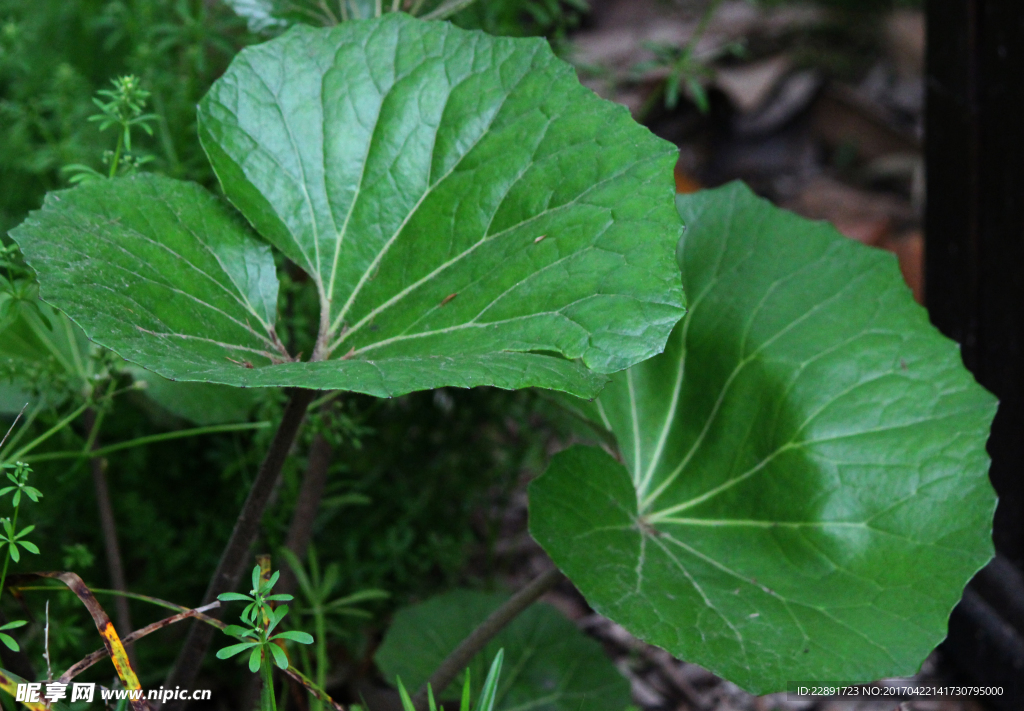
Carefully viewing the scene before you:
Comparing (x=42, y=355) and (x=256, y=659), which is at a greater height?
(x=42, y=355)

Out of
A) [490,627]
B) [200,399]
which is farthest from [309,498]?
[490,627]

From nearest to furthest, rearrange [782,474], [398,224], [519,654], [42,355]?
1. [398,224]
2. [782,474]
3. [42,355]
4. [519,654]

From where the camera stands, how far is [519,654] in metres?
1.85

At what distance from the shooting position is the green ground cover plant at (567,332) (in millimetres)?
1089

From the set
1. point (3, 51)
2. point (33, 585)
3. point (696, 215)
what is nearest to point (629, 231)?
point (696, 215)

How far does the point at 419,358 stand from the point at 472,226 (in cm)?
29

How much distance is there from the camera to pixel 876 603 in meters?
1.33

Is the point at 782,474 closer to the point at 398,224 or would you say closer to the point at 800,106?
the point at 398,224

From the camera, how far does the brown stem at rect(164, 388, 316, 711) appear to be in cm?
115

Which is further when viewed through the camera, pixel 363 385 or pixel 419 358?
pixel 419 358

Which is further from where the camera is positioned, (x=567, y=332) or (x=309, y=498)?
(x=309, y=498)

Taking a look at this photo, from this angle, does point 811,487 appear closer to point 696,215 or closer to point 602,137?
point 696,215

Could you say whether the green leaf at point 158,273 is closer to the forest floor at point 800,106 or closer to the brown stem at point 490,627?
the brown stem at point 490,627

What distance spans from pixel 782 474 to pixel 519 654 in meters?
0.70
